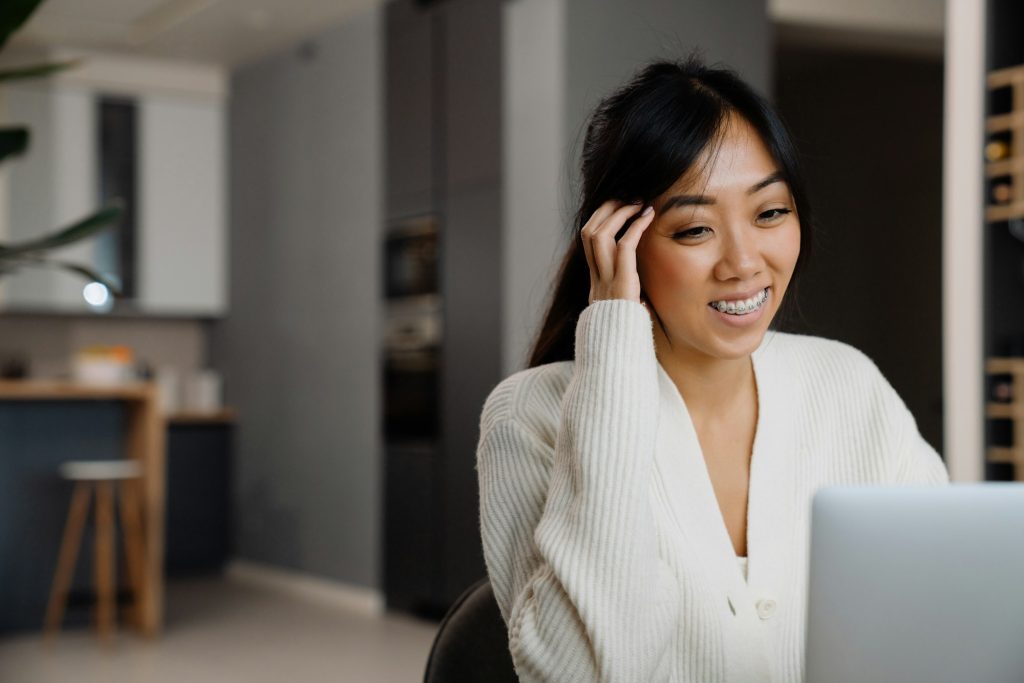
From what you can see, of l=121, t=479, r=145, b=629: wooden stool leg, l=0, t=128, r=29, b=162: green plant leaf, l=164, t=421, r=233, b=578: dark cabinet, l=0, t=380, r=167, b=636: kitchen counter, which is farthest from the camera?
l=164, t=421, r=233, b=578: dark cabinet

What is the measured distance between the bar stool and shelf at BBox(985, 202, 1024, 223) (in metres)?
3.78

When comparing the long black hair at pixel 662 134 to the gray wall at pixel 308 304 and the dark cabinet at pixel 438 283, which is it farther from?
the gray wall at pixel 308 304

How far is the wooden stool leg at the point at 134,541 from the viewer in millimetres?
5543

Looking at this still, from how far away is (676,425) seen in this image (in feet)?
4.81

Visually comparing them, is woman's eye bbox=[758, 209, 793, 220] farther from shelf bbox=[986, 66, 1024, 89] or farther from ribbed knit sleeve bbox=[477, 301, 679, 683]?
shelf bbox=[986, 66, 1024, 89]

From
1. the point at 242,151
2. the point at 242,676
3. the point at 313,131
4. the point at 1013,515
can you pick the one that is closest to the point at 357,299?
the point at 313,131

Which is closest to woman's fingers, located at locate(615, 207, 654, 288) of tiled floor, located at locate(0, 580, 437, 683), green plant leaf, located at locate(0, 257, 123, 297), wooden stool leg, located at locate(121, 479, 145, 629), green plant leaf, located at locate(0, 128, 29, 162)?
green plant leaf, located at locate(0, 257, 123, 297)

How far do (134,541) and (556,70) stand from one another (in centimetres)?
287

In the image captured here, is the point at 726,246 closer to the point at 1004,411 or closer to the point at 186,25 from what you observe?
the point at 1004,411

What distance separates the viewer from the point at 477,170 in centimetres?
542

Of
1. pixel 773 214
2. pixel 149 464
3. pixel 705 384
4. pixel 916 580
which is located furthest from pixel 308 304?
pixel 916 580

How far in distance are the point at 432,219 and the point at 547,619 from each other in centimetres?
460

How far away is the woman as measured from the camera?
1.26m

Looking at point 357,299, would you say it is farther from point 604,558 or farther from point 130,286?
point 604,558
